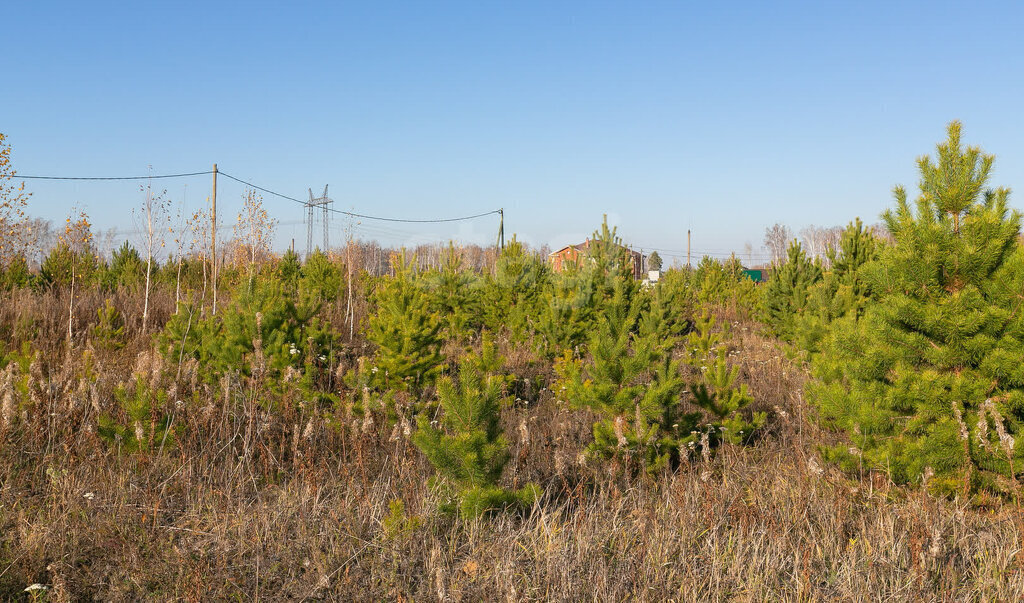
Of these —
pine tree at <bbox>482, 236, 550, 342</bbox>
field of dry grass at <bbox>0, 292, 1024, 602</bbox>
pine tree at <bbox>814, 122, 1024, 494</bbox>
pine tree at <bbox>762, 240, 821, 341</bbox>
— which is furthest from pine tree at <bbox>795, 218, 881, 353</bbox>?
pine tree at <bbox>482, 236, 550, 342</bbox>

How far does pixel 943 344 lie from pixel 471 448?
3071 mm

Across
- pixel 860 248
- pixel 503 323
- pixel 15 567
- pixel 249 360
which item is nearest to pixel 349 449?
pixel 249 360

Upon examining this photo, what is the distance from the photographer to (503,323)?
1288 cm

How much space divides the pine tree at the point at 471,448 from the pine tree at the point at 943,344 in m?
2.37

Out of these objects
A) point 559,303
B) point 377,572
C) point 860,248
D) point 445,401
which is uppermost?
point 860,248

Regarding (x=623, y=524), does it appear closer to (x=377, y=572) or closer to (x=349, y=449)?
(x=377, y=572)

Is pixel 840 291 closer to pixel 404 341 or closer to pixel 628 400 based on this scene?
pixel 628 400

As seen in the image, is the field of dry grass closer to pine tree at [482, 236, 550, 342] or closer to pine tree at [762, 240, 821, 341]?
pine tree at [482, 236, 550, 342]

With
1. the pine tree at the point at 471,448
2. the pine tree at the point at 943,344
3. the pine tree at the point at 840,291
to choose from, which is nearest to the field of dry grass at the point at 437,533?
the pine tree at the point at 471,448

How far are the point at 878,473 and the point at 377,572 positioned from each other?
334 centimetres

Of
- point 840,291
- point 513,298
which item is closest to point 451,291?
point 513,298

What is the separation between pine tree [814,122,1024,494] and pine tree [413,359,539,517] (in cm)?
237

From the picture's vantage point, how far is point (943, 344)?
12.5 ft

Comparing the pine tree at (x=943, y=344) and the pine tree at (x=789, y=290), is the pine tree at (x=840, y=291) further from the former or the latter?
the pine tree at (x=943, y=344)
